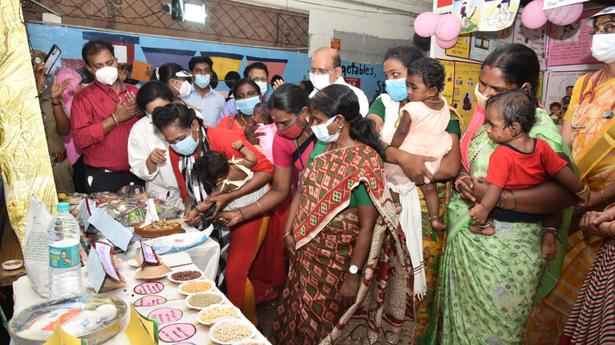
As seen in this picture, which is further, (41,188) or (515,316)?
(515,316)

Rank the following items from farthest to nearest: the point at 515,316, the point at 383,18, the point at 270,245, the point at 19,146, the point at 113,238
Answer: the point at 383,18 → the point at 270,245 → the point at 515,316 → the point at 113,238 → the point at 19,146

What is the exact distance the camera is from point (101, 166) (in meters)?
2.97

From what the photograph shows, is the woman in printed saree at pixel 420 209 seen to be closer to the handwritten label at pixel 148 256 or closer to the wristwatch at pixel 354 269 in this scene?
the wristwatch at pixel 354 269

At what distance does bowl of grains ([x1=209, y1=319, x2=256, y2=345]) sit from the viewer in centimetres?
121

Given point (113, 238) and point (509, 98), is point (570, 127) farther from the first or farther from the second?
point (113, 238)

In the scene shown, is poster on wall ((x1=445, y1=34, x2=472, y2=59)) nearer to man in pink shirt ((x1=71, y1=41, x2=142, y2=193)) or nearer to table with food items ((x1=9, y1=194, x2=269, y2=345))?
man in pink shirt ((x1=71, y1=41, x2=142, y2=193))

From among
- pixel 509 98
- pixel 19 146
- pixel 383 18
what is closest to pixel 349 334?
pixel 509 98

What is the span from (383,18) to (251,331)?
6.69 m

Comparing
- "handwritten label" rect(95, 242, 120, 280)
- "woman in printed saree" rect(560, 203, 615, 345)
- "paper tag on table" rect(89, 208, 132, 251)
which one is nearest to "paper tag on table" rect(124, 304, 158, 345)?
"handwritten label" rect(95, 242, 120, 280)

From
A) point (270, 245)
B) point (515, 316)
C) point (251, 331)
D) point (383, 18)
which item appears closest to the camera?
point (251, 331)

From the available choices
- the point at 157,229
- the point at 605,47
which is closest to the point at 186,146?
the point at 157,229

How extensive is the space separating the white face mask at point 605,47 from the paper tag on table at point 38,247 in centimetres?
273

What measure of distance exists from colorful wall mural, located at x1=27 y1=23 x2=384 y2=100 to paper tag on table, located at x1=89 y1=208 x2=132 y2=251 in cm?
313

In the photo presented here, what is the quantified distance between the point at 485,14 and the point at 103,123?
325 cm
